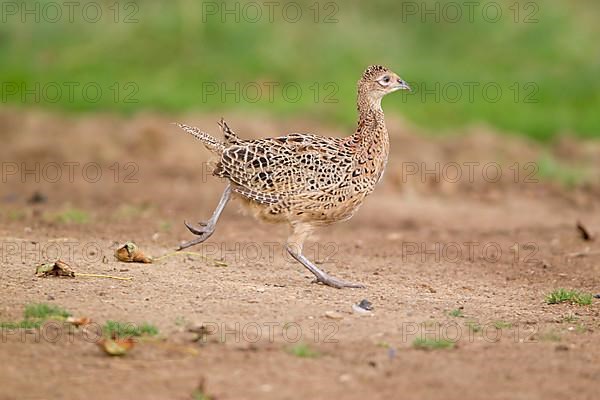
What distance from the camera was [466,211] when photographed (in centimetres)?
1316

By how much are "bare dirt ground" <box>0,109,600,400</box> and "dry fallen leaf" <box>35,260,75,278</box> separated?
0.11 metres

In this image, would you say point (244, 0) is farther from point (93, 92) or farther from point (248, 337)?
point (248, 337)

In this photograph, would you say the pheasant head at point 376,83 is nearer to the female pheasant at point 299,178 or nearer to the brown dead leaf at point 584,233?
the female pheasant at point 299,178

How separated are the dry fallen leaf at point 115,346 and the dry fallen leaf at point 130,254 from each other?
7.99ft

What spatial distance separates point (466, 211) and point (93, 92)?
20.8ft

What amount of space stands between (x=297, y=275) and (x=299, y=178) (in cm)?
92

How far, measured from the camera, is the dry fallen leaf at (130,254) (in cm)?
842

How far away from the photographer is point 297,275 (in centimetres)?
861

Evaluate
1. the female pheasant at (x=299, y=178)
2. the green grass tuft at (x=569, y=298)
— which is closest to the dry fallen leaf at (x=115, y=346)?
the female pheasant at (x=299, y=178)

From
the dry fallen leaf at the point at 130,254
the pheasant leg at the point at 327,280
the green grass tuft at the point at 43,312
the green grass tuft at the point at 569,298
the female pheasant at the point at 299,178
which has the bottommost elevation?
the green grass tuft at the point at 43,312

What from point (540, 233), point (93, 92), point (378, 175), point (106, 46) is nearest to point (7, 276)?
point (378, 175)

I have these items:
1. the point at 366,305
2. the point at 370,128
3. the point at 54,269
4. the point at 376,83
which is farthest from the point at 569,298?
the point at 54,269

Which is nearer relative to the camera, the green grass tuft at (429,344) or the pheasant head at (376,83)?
the green grass tuft at (429,344)

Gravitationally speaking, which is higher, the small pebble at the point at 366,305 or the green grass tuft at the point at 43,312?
the small pebble at the point at 366,305
